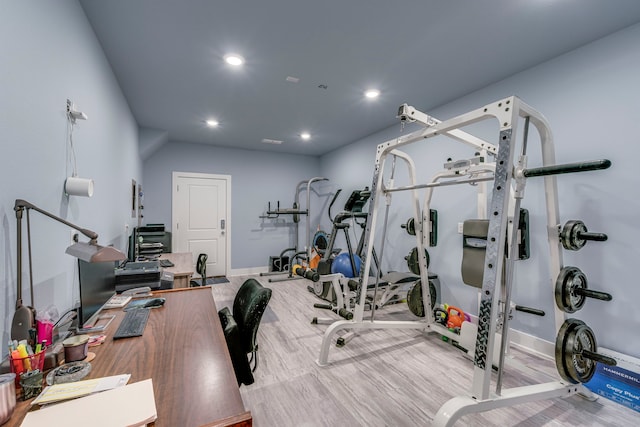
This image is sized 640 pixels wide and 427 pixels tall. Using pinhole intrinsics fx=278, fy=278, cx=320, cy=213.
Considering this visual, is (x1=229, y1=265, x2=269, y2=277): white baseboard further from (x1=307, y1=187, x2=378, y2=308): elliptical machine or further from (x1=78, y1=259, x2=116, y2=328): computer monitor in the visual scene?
(x1=78, y1=259, x2=116, y2=328): computer monitor

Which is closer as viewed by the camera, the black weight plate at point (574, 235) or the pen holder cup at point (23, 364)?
the pen holder cup at point (23, 364)

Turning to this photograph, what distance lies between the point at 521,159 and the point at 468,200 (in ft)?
5.76

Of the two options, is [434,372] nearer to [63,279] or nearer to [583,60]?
[63,279]

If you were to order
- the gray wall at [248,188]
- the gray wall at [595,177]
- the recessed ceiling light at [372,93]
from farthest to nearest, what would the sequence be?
the gray wall at [248,188] → the recessed ceiling light at [372,93] → the gray wall at [595,177]

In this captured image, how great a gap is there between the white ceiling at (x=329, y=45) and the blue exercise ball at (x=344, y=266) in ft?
6.55

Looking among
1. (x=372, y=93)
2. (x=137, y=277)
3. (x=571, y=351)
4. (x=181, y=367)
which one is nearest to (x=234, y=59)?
(x=372, y=93)

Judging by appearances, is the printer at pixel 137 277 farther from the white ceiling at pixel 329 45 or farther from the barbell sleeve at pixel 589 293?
the barbell sleeve at pixel 589 293

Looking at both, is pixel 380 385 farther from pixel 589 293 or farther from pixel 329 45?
pixel 329 45

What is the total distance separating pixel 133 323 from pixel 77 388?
0.61 m

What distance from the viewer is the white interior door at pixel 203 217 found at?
5141mm

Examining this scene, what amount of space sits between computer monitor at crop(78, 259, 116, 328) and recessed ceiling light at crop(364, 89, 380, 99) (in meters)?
2.79

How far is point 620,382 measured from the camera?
1.88 metres

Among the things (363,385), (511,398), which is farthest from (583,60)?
(363,385)

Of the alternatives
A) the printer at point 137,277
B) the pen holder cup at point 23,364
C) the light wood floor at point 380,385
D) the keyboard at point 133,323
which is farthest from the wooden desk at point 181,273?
the pen holder cup at point 23,364
